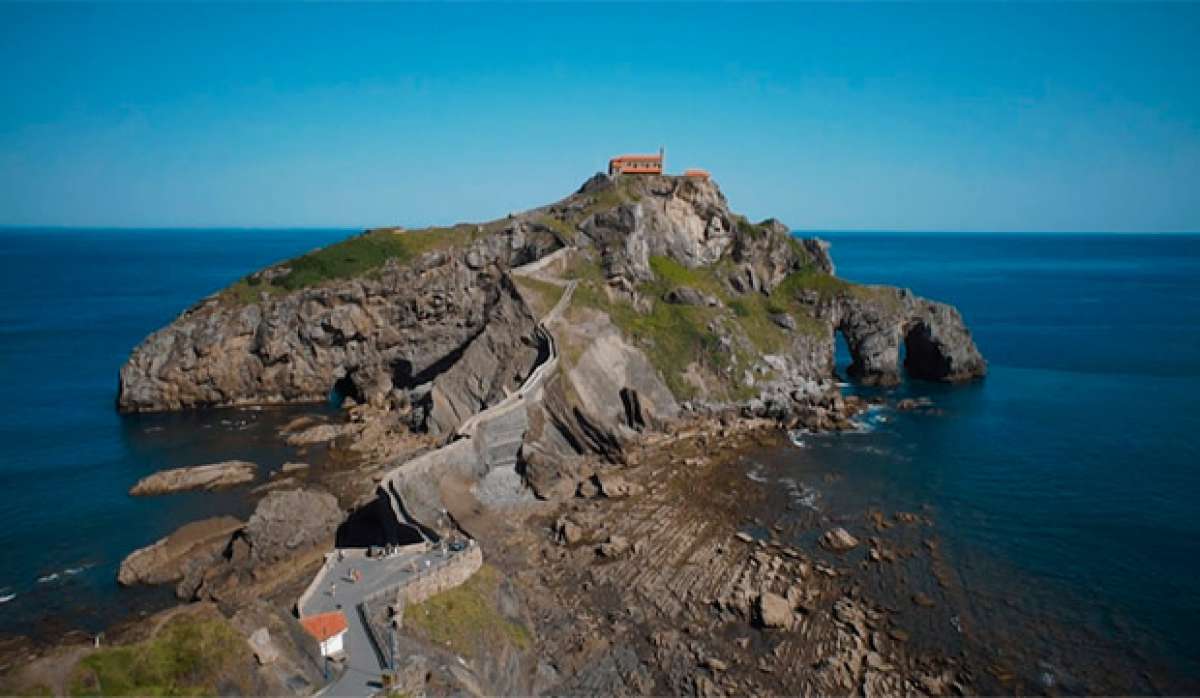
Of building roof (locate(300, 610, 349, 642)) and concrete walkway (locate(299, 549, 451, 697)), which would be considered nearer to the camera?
concrete walkway (locate(299, 549, 451, 697))

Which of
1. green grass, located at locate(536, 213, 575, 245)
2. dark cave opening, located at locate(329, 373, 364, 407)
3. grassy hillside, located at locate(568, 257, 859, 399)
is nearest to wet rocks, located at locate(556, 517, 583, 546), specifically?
grassy hillside, located at locate(568, 257, 859, 399)

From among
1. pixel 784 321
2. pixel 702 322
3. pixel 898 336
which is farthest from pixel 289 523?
pixel 898 336

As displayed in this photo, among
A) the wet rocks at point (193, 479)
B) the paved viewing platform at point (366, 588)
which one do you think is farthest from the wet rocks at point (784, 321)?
the paved viewing platform at point (366, 588)

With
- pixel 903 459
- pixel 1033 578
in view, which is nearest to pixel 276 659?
pixel 1033 578

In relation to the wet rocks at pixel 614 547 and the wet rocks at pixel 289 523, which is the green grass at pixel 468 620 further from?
the wet rocks at pixel 289 523

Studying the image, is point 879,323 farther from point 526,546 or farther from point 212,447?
point 212,447

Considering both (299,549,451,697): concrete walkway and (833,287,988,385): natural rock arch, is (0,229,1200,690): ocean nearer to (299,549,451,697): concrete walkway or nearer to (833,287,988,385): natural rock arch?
(833,287,988,385): natural rock arch

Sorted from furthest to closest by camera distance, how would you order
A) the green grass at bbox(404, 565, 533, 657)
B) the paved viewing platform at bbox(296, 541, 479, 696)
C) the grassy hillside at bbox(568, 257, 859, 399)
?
the grassy hillside at bbox(568, 257, 859, 399) < the green grass at bbox(404, 565, 533, 657) < the paved viewing platform at bbox(296, 541, 479, 696)
